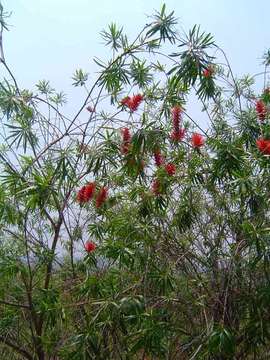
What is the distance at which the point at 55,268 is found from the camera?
329cm

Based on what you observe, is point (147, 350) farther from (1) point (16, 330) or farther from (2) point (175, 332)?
(1) point (16, 330)

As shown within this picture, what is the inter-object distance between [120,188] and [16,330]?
1.26 metres

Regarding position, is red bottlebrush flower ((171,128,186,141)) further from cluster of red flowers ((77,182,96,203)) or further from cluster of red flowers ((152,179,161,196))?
cluster of red flowers ((77,182,96,203))

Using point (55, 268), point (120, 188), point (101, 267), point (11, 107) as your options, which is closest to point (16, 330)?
point (55, 268)

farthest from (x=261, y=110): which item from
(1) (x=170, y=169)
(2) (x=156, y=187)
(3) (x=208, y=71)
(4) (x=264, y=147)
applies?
(2) (x=156, y=187)

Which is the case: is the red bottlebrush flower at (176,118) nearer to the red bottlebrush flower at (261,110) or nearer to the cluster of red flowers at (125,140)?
Answer: the cluster of red flowers at (125,140)

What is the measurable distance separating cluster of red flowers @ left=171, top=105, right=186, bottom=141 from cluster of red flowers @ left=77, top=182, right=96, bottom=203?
0.54 m

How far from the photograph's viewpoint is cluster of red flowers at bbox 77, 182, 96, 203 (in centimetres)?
259

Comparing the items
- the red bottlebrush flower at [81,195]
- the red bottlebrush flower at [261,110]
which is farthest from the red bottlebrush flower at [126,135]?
the red bottlebrush flower at [261,110]

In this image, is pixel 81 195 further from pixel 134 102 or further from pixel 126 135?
pixel 134 102

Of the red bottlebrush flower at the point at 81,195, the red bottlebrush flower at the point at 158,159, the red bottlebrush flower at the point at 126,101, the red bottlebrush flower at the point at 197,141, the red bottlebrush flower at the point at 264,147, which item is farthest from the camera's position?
the red bottlebrush flower at the point at 126,101

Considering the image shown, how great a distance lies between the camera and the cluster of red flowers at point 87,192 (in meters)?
2.59

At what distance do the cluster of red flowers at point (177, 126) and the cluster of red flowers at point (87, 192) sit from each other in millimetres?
544

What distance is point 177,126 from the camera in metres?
2.50
